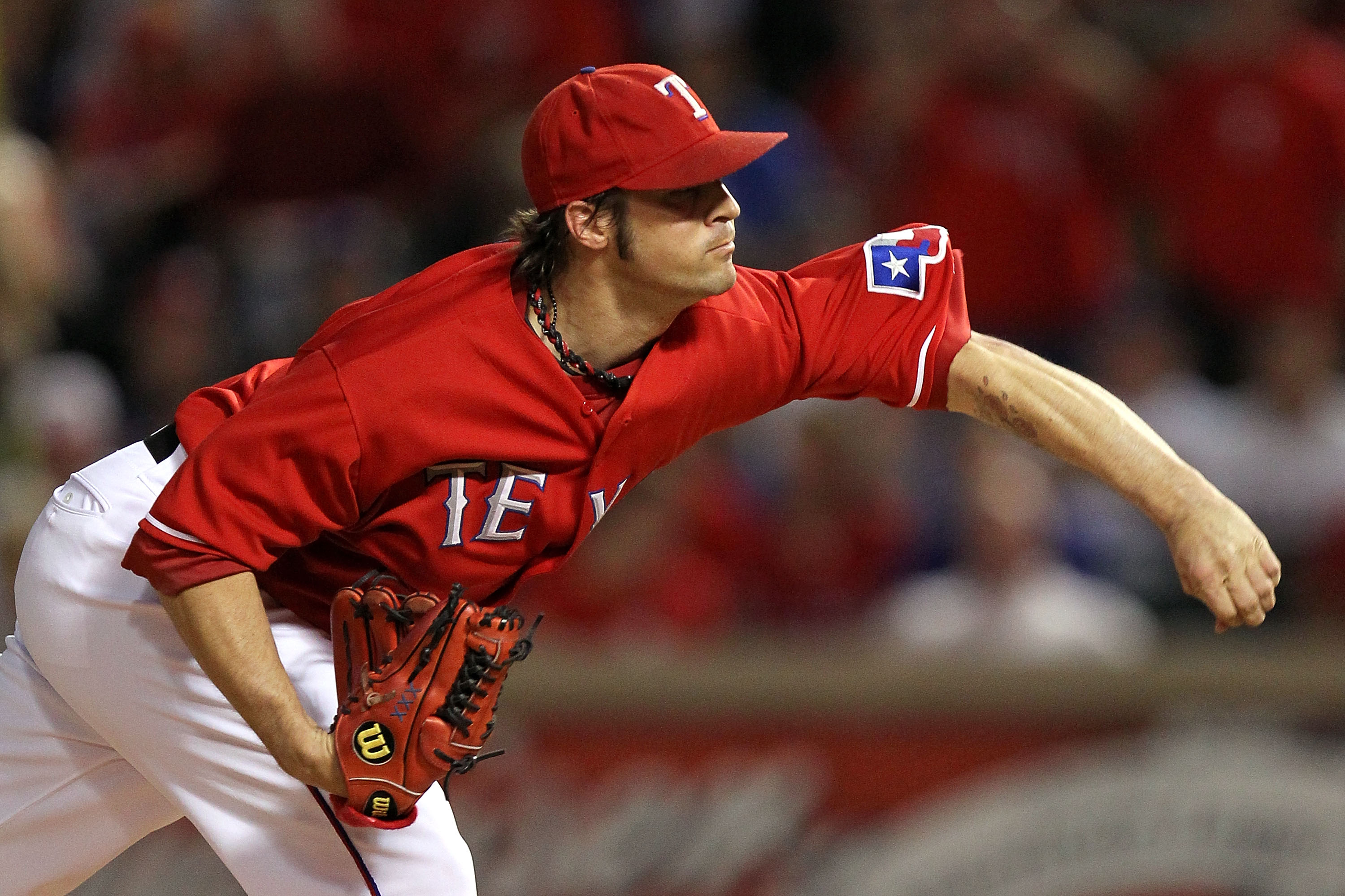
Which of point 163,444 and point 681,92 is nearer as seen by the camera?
point 681,92

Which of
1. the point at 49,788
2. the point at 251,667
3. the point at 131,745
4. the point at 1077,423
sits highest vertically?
the point at 1077,423

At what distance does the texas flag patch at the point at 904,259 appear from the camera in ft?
10.4

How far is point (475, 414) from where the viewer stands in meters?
2.92

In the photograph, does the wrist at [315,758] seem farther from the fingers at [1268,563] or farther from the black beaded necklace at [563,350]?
the fingers at [1268,563]

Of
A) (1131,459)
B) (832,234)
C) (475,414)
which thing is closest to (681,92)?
(475,414)

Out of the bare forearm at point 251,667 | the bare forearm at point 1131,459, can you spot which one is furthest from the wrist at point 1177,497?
the bare forearm at point 251,667

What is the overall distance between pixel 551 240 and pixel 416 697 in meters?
0.85

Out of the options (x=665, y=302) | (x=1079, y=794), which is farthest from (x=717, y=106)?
(x=665, y=302)

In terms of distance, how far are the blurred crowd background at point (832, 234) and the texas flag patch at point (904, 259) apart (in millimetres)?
2528

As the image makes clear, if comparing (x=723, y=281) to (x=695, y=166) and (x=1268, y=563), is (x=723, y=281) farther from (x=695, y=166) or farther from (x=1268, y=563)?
(x=1268, y=563)

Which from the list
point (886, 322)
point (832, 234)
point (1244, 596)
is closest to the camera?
point (1244, 596)

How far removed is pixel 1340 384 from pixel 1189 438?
66 cm

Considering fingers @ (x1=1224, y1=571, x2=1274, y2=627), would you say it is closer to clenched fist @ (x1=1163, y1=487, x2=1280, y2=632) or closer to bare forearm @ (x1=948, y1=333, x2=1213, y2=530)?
clenched fist @ (x1=1163, y1=487, x2=1280, y2=632)

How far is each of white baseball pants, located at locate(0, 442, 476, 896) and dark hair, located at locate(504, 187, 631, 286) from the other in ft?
2.51
